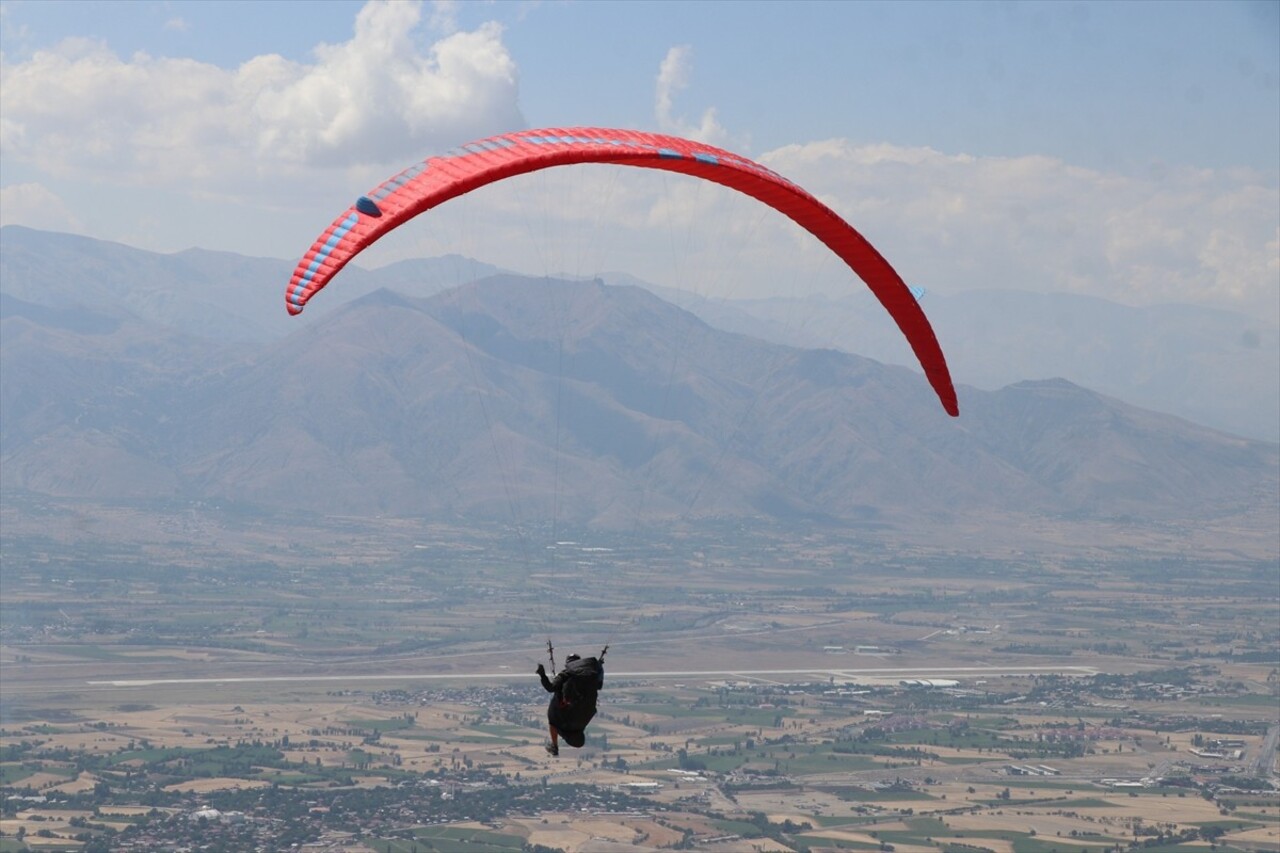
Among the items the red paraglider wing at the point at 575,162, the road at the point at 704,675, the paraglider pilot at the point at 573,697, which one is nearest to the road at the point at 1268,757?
the road at the point at 704,675

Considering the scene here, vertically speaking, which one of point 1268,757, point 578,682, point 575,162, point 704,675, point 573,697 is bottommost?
point 1268,757

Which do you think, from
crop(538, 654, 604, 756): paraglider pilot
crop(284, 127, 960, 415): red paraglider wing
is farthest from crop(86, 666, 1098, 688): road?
crop(538, 654, 604, 756): paraglider pilot

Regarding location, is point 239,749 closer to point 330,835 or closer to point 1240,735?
point 330,835

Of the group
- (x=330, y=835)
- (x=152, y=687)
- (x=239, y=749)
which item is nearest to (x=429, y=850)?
(x=330, y=835)

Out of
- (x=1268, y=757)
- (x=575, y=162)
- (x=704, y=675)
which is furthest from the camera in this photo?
(x=704, y=675)

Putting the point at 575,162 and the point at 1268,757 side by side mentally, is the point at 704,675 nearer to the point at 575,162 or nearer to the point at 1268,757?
the point at 1268,757

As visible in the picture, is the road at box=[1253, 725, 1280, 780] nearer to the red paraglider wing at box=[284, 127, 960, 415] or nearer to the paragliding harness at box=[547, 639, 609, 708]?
the red paraglider wing at box=[284, 127, 960, 415]

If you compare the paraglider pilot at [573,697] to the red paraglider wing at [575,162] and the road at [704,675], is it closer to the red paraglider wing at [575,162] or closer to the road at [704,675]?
the red paraglider wing at [575,162]

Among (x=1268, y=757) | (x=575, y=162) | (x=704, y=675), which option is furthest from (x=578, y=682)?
(x=704, y=675)
